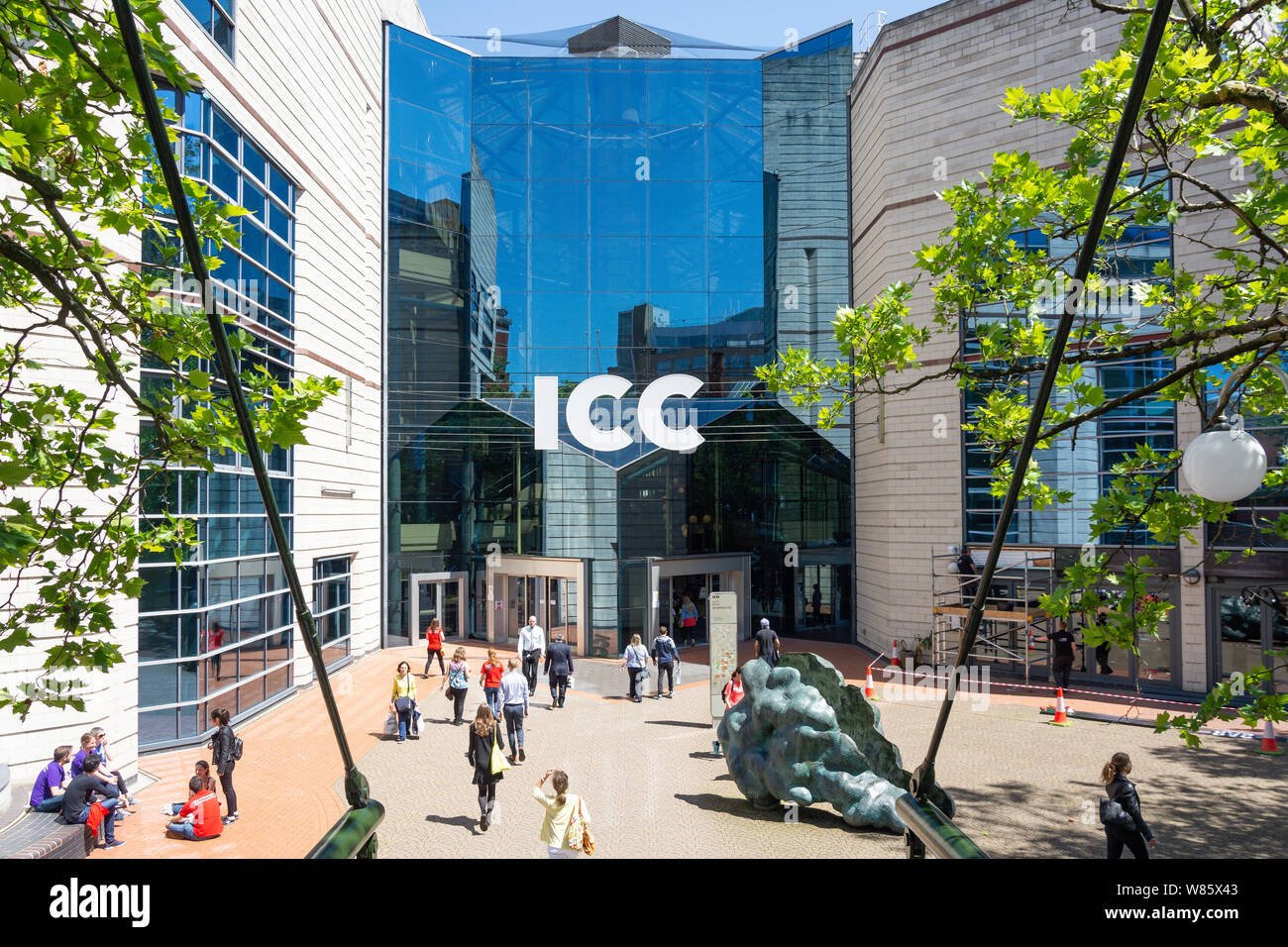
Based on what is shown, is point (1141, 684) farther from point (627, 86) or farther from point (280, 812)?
point (627, 86)

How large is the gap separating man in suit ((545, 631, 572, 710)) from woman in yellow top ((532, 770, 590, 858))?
7.93 meters

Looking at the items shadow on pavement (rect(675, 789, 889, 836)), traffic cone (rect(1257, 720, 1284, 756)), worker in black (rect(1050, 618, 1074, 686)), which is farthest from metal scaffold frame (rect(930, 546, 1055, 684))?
shadow on pavement (rect(675, 789, 889, 836))

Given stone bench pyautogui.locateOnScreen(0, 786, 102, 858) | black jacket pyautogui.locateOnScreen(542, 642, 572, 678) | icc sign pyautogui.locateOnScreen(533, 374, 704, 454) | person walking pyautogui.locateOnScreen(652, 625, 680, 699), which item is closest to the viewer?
stone bench pyautogui.locateOnScreen(0, 786, 102, 858)

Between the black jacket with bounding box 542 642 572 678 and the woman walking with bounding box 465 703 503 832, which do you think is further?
the black jacket with bounding box 542 642 572 678

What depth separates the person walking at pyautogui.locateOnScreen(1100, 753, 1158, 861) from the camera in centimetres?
744

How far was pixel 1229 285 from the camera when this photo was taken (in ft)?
21.2

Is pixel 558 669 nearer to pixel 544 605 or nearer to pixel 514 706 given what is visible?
pixel 514 706

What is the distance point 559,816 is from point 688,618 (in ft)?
51.3

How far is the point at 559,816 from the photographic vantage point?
7.47 m

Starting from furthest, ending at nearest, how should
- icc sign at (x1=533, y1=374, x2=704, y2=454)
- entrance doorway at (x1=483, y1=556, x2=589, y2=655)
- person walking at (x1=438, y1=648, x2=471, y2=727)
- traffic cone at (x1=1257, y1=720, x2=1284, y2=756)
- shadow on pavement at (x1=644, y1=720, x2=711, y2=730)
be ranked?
icc sign at (x1=533, y1=374, x2=704, y2=454), entrance doorway at (x1=483, y1=556, x2=589, y2=655), shadow on pavement at (x1=644, y1=720, x2=711, y2=730), person walking at (x1=438, y1=648, x2=471, y2=727), traffic cone at (x1=1257, y1=720, x2=1284, y2=756)

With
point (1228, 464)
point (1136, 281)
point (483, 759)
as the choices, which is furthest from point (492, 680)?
point (1228, 464)

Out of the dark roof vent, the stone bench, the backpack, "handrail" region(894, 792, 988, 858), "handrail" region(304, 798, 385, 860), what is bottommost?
the stone bench

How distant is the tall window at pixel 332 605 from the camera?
1931 cm

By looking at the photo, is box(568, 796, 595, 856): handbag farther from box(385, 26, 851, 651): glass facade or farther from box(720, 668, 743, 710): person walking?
box(385, 26, 851, 651): glass facade
